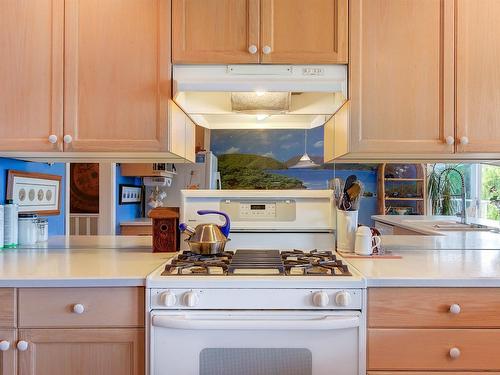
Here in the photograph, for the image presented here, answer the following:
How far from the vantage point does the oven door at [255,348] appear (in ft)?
4.17

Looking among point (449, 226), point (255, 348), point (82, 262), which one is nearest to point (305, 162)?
point (449, 226)

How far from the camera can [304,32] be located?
160 centimetres

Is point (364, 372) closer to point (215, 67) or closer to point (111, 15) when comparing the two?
point (215, 67)

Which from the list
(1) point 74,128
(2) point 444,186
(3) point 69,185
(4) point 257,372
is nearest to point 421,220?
(2) point 444,186

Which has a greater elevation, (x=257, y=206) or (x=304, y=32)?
(x=304, y=32)

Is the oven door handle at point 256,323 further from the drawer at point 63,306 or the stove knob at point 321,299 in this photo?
the drawer at point 63,306

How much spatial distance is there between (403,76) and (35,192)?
1.94m

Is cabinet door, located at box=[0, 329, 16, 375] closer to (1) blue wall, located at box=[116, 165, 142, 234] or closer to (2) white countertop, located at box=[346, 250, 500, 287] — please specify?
(1) blue wall, located at box=[116, 165, 142, 234]

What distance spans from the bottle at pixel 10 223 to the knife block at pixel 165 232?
0.68 meters

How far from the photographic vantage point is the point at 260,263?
1.50 m

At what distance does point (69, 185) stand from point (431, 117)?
1882 mm

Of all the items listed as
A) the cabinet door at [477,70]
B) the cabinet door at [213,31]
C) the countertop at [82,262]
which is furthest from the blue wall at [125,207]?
the cabinet door at [477,70]

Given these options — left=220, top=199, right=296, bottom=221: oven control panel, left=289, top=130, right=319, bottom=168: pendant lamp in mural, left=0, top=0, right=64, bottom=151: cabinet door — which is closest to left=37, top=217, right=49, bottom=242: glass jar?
left=0, top=0, right=64, bottom=151: cabinet door

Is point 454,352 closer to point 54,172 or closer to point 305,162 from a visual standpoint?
point 305,162
